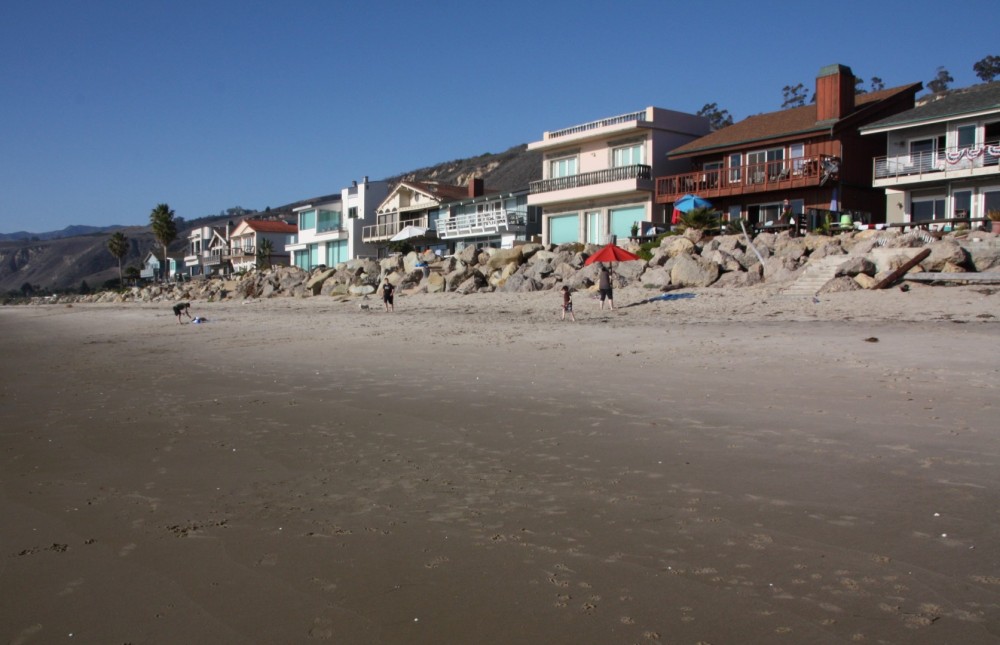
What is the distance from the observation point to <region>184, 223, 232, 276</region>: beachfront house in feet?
286

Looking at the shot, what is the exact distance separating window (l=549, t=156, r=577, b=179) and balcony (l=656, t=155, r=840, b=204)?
6846 mm

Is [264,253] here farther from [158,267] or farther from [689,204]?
[689,204]

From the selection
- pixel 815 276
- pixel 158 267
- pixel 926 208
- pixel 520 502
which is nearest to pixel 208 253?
pixel 158 267

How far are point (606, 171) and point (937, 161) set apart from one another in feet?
50.0

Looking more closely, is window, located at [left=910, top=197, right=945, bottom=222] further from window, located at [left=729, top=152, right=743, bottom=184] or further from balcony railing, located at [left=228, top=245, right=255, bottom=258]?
balcony railing, located at [left=228, top=245, right=255, bottom=258]

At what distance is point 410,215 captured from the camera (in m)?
58.7

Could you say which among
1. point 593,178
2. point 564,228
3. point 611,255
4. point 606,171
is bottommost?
point 611,255

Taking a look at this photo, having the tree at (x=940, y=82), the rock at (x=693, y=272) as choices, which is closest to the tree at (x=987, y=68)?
the tree at (x=940, y=82)

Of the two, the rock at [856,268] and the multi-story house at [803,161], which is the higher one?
the multi-story house at [803,161]

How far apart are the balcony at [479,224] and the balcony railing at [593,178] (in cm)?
278

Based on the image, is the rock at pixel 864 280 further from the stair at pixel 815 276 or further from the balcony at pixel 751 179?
the balcony at pixel 751 179

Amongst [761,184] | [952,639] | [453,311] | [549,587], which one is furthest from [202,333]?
[761,184]

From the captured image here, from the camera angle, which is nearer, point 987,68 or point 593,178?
point 593,178

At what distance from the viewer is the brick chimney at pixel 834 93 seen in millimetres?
33562
